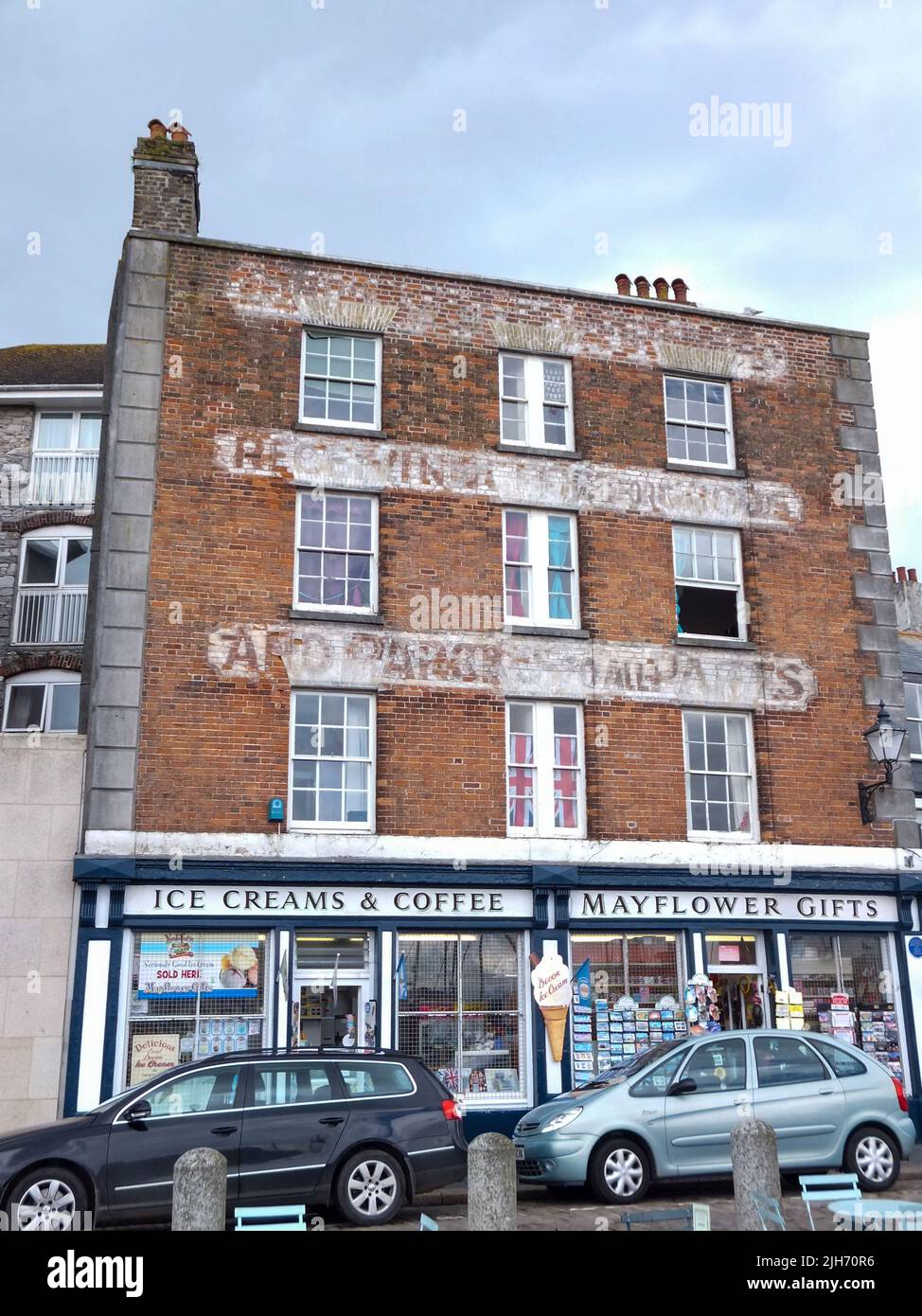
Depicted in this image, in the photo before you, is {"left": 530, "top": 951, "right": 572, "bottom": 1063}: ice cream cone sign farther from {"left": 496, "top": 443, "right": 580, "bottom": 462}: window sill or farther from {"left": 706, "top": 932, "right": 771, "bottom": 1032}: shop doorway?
{"left": 496, "top": 443, "right": 580, "bottom": 462}: window sill

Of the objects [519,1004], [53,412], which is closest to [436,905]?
[519,1004]

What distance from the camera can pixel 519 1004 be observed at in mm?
17531

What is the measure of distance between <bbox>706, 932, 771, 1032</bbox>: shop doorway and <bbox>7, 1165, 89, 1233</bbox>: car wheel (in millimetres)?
10119

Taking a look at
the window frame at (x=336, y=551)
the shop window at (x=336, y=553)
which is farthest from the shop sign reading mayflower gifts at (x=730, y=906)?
the shop window at (x=336, y=553)

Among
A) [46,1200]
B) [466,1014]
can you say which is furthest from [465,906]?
[46,1200]

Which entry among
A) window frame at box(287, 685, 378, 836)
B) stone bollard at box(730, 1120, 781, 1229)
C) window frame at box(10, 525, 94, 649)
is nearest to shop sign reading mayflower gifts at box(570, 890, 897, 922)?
window frame at box(287, 685, 378, 836)

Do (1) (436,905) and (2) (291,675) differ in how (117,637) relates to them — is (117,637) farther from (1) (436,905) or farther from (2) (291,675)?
(1) (436,905)

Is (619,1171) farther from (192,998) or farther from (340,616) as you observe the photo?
(340,616)

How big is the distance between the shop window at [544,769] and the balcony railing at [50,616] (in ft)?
44.3

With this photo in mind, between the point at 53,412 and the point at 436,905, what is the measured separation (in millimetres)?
18008

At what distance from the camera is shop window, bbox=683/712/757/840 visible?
18969 mm

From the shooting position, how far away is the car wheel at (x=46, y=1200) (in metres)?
10.7

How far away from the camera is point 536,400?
2000cm

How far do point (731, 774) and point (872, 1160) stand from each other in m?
6.75
